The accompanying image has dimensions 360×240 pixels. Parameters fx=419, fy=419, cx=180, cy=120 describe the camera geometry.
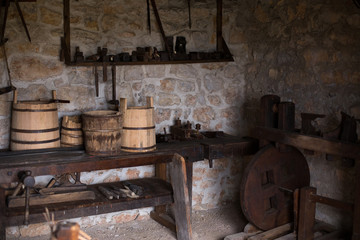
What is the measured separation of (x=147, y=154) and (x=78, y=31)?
142 cm

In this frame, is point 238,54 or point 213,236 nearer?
point 213,236

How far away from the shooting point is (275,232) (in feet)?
12.7

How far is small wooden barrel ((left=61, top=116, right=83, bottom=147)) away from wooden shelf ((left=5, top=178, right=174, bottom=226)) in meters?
0.49

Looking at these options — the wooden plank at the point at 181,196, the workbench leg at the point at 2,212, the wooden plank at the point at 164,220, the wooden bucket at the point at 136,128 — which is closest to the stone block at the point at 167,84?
the wooden bucket at the point at 136,128

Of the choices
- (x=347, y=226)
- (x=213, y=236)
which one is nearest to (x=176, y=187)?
(x=213, y=236)

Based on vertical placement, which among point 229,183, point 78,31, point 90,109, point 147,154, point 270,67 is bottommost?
point 229,183

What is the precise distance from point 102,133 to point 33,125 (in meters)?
0.59

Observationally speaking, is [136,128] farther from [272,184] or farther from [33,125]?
[272,184]

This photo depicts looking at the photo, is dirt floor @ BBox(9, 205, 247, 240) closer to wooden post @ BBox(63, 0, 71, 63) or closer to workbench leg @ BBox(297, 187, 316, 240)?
workbench leg @ BBox(297, 187, 316, 240)

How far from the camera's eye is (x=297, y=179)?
13.4 feet

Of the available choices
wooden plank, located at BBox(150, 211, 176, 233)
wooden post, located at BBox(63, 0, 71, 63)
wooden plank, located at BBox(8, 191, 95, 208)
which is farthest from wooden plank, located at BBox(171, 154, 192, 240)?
wooden post, located at BBox(63, 0, 71, 63)

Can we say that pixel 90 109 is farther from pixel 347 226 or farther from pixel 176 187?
pixel 347 226

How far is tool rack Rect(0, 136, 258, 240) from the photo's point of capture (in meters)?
3.32

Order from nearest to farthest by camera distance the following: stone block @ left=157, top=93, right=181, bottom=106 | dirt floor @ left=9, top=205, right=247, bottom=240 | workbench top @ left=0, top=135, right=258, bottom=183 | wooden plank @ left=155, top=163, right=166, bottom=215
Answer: workbench top @ left=0, top=135, right=258, bottom=183
dirt floor @ left=9, top=205, right=247, bottom=240
wooden plank @ left=155, top=163, right=166, bottom=215
stone block @ left=157, top=93, right=181, bottom=106
